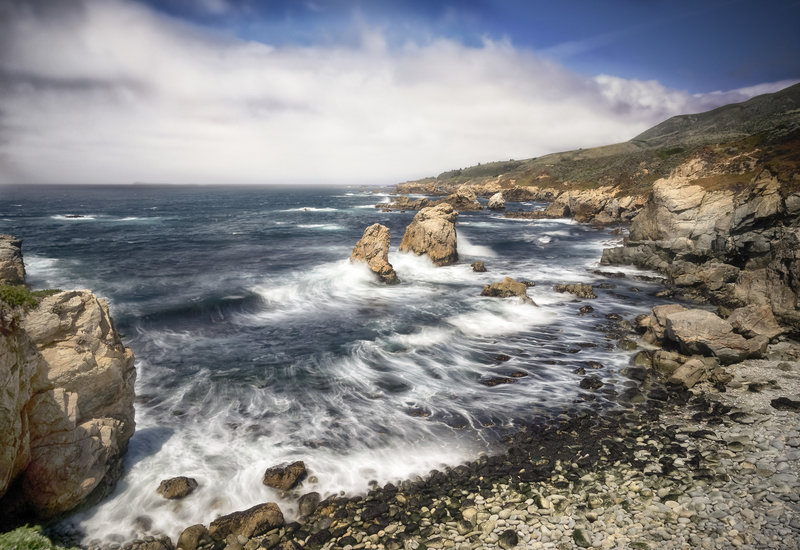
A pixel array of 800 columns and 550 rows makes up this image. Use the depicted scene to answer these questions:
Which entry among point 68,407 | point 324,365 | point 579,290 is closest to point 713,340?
point 579,290

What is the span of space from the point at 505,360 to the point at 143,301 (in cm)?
2889

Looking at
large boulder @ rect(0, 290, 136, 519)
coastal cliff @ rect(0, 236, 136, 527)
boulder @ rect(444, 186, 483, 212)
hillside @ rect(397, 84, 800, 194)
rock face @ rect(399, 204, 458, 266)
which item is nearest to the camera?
coastal cliff @ rect(0, 236, 136, 527)

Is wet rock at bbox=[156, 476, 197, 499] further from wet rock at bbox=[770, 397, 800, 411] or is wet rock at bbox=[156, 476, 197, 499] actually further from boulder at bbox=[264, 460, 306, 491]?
wet rock at bbox=[770, 397, 800, 411]

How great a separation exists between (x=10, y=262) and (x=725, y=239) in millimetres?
59280

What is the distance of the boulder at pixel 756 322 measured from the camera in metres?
19.2

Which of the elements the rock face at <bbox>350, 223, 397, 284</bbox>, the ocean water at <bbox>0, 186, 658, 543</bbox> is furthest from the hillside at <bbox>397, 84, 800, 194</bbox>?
the rock face at <bbox>350, 223, 397, 284</bbox>

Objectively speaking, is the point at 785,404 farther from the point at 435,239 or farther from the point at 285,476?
the point at 435,239

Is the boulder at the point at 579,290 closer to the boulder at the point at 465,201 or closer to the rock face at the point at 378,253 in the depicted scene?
the rock face at the point at 378,253

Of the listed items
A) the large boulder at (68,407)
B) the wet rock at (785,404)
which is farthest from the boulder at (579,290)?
the large boulder at (68,407)

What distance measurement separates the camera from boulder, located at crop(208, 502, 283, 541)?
983cm

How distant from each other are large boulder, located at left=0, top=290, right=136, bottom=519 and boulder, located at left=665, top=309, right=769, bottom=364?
2300cm

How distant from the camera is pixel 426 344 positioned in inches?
899

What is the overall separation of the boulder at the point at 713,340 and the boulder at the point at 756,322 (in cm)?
123

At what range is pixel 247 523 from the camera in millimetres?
9977
